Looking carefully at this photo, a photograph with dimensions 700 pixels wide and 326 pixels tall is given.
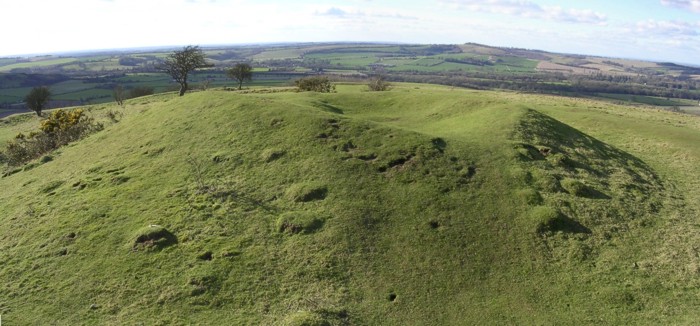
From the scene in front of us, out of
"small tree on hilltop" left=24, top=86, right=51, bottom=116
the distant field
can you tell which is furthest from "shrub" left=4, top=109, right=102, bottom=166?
the distant field

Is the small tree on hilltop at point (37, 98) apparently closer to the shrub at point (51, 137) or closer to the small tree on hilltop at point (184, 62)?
Result: the small tree on hilltop at point (184, 62)

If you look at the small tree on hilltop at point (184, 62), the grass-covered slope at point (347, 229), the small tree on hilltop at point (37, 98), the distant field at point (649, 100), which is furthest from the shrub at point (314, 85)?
the distant field at point (649, 100)

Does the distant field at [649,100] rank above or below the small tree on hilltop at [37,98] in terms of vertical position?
above

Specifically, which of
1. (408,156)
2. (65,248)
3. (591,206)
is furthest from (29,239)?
(591,206)

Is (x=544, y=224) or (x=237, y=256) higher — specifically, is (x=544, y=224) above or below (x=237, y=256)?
above

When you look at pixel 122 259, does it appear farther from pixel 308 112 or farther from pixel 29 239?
pixel 308 112

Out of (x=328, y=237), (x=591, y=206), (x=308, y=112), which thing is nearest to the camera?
(x=328, y=237)
